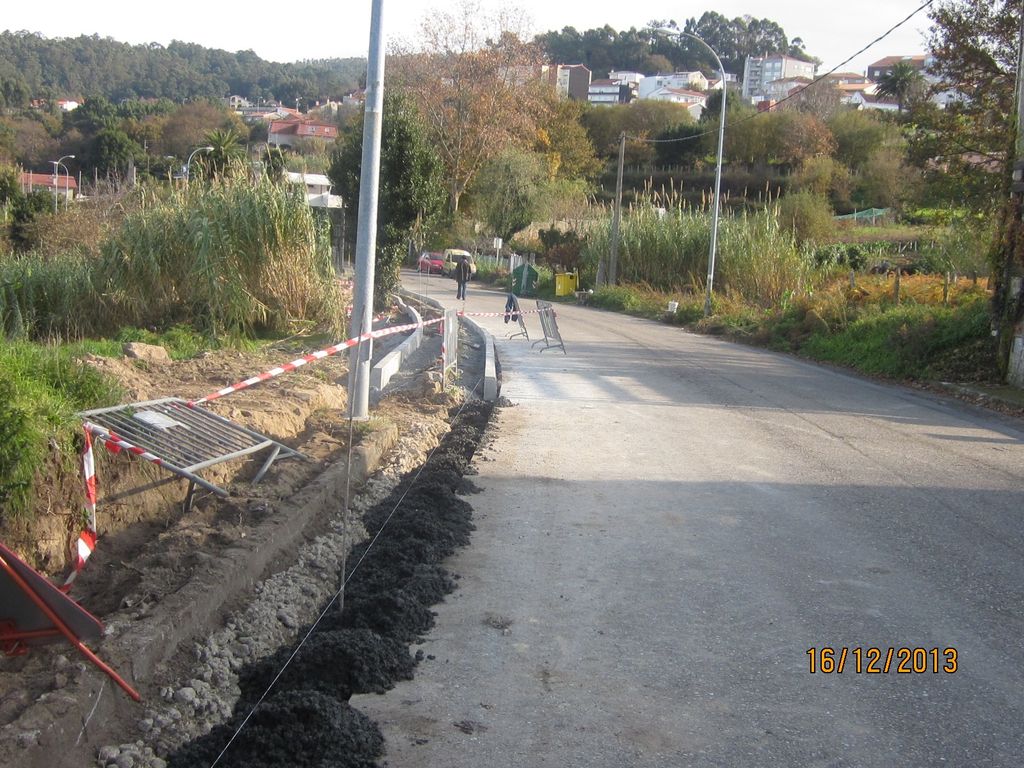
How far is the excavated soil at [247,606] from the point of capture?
159 inches

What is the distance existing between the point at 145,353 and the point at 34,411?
6.95 m

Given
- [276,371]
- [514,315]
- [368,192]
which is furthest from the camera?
[514,315]

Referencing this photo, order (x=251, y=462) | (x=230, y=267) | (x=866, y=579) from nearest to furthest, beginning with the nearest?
1. (x=866, y=579)
2. (x=251, y=462)
3. (x=230, y=267)

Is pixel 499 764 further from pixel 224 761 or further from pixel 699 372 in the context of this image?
pixel 699 372

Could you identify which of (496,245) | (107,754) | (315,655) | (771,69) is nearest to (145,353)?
(315,655)

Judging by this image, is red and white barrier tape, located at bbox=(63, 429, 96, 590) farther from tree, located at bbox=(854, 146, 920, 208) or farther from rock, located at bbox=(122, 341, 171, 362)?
tree, located at bbox=(854, 146, 920, 208)

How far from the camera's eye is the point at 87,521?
19.0ft

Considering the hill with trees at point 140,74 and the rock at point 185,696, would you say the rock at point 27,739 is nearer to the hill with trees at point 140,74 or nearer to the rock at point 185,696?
the rock at point 185,696

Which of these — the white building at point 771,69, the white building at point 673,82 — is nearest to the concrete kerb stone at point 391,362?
the white building at point 673,82

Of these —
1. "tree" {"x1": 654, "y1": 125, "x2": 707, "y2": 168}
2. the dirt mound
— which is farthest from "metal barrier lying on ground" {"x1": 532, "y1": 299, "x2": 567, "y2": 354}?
"tree" {"x1": 654, "y1": 125, "x2": 707, "y2": 168}

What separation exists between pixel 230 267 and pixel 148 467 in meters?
9.92

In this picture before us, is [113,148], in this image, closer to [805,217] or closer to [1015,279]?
[805,217]

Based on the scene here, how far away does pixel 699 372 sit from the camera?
18422 mm

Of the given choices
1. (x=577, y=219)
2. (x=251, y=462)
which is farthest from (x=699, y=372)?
(x=577, y=219)
